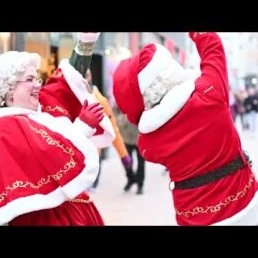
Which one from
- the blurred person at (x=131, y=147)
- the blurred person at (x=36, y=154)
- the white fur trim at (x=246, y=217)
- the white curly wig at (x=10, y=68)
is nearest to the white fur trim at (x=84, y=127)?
the blurred person at (x=36, y=154)

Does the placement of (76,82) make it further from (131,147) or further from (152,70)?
(131,147)

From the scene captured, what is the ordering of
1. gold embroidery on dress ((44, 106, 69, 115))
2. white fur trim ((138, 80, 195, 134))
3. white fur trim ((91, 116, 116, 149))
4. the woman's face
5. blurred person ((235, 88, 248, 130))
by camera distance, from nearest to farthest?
white fur trim ((138, 80, 195, 134)) < the woman's face < gold embroidery on dress ((44, 106, 69, 115)) < white fur trim ((91, 116, 116, 149)) < blurred person ((235, 88, 248, 130))

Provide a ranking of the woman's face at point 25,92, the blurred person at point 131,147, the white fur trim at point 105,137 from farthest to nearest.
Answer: the blurred person at point 131,147 → the white fur trim at point 105,137 → the woman's face at point 25,92

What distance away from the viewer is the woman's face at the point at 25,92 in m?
1.79

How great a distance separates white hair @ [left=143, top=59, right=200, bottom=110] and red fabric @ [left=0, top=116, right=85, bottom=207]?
0.29 meters

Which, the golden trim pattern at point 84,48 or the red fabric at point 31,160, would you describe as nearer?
the red fabric at point 31,160

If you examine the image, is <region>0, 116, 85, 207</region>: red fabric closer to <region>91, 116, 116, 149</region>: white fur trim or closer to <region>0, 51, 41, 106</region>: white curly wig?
<region>0, 51, 41, 106</region>: white curly wig

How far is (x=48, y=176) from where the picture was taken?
5.68ft

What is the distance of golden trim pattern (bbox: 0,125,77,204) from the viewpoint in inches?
66.8

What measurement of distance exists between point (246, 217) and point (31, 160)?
732 millimetres

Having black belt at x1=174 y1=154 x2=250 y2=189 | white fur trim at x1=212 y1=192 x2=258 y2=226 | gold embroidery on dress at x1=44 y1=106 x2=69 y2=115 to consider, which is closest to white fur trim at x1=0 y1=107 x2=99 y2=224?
gold embroidery on dress at x1=44 y1=106 x2=69 y2=115

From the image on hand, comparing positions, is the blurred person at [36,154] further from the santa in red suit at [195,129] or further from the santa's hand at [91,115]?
the santa in red suit at [195,129]

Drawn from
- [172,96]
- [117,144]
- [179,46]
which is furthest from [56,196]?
[179,46]

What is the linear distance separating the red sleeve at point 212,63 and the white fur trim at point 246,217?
37cm
